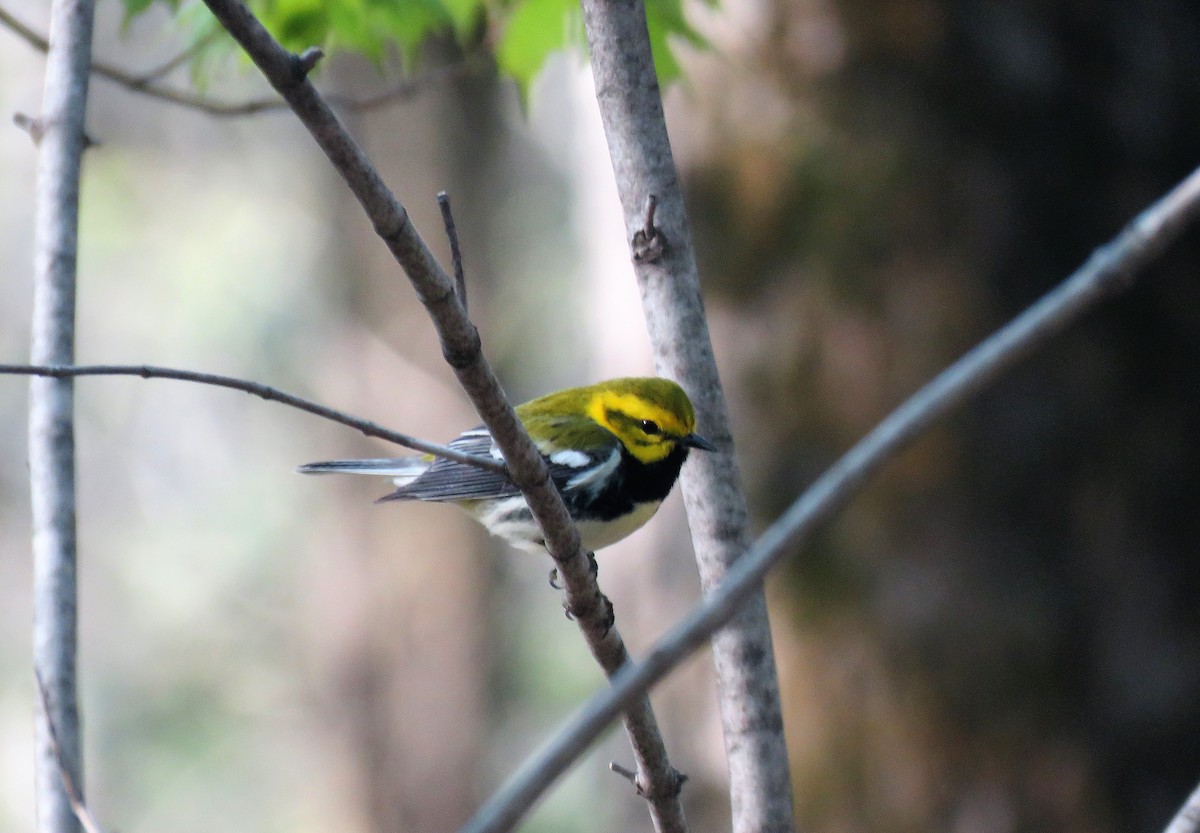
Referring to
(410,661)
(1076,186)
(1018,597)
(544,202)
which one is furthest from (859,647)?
(544,202)

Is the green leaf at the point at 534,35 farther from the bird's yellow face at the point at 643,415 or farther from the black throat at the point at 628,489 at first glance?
the black throat at the point at 628,489

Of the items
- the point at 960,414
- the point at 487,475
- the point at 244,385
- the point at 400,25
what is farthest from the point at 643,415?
the point at 244,385

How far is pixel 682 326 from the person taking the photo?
6.08 feet

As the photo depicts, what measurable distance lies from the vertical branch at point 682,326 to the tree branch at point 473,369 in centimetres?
16

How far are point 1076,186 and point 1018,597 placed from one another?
144 cm

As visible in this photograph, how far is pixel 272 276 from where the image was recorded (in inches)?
458

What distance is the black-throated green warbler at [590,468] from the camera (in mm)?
2828

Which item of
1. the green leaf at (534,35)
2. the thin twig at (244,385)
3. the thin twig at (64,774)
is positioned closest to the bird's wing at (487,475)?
the green leaf at (534,35)

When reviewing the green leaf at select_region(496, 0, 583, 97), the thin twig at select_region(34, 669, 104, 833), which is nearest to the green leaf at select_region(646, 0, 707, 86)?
the green leaf at select_region(496, 0, 583, 97)

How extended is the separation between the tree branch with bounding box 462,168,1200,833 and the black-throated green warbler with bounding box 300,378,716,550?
188 centimetres

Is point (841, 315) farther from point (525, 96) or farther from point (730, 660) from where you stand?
point (730, 660)

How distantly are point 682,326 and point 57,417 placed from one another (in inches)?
39.0

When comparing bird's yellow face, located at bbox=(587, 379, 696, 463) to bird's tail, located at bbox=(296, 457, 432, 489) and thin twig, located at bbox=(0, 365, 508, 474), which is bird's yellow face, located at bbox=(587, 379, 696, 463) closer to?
bird's tail, located at bbox=(296, 457, 432, 489)

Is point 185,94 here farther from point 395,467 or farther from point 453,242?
point 453,242
